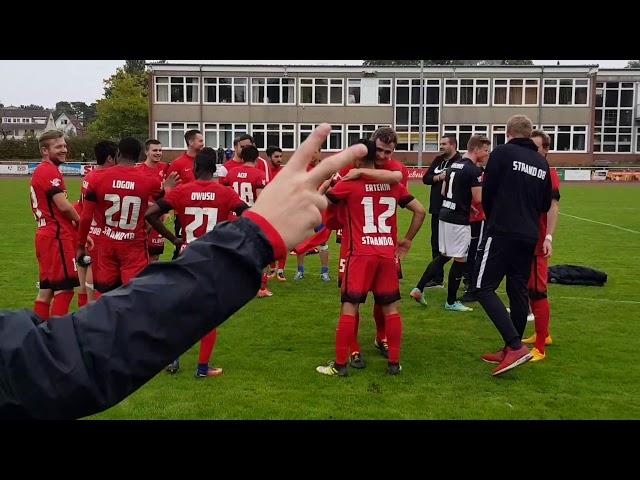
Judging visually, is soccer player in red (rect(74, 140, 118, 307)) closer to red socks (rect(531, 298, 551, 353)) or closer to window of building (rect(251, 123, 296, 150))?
red socks (rect(531, 298, 551, 353))

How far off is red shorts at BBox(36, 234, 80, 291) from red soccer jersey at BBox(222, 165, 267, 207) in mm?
3325

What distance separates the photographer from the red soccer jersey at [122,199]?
659cm

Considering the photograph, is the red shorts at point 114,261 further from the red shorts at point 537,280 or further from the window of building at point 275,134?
the window of building at point 275,134

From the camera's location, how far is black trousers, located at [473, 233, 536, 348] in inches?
258

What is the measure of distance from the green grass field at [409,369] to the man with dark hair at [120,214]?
126 cm

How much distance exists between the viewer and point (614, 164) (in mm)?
56406

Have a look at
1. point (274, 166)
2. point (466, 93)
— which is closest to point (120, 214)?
point (274, 166)

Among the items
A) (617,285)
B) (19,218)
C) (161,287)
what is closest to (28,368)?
(161,287)

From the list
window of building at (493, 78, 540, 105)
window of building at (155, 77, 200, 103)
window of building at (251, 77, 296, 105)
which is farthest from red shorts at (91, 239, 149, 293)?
window of building at (493, 78, 540, 105)

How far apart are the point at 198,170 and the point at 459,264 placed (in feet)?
14.5

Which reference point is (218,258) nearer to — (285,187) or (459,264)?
(285,187)

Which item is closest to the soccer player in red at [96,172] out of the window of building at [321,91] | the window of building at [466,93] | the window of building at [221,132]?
the window of building at [221,132]

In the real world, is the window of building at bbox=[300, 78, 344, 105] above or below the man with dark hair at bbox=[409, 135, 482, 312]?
above

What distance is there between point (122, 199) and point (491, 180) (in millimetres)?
3902
